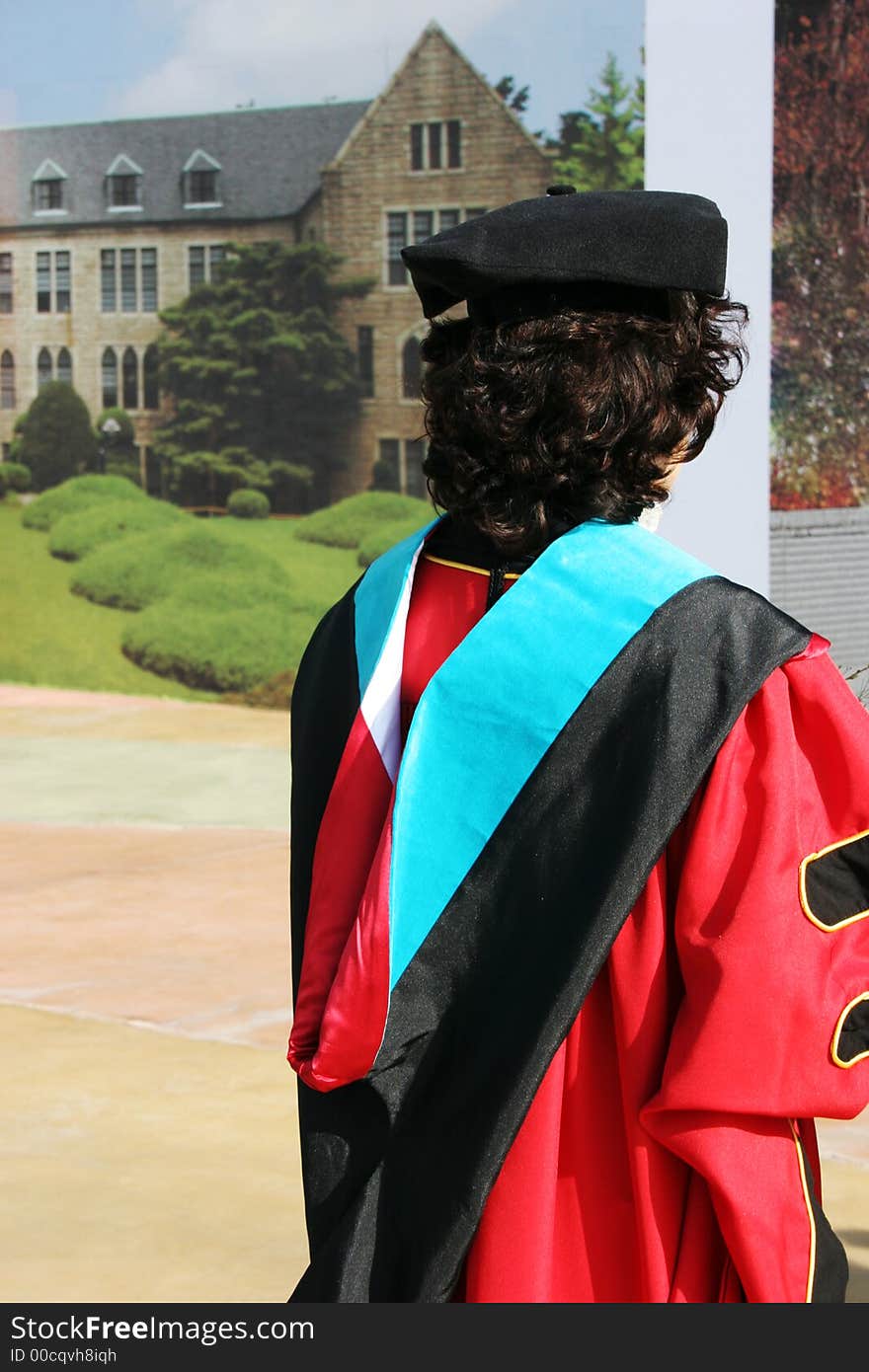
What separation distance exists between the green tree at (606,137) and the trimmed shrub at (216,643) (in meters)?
4.36

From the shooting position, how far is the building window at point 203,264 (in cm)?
1625

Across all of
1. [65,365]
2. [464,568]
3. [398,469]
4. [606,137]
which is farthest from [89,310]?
[464,568]

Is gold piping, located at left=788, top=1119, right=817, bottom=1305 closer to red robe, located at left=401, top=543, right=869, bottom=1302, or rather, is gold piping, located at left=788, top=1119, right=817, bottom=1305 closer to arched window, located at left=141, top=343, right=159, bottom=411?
red robe, located at left=401, top=543, right=869, bottom=1302

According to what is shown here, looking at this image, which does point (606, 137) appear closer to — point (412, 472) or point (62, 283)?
point (412, 472)

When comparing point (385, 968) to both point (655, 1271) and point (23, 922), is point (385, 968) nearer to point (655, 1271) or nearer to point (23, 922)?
point (655, 1271)

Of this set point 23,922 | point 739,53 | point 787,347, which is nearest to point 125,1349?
point 23,922

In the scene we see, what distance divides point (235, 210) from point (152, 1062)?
12277mm

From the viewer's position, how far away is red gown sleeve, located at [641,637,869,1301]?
1.55 metres

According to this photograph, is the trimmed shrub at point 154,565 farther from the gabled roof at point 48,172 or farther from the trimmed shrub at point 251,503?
the gabled roof at point 48,172

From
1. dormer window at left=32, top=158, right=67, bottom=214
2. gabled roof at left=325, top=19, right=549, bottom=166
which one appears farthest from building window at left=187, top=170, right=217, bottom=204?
gabled roof at left=325, top=19, right=549, bottom=166

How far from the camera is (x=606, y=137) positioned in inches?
577

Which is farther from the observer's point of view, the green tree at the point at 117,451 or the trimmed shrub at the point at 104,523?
the green tree at the point at 117,451

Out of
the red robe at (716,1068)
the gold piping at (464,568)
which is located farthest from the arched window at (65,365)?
the red robe at (716,1068)

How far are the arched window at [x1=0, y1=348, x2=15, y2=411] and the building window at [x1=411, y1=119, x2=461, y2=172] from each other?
4.21m
